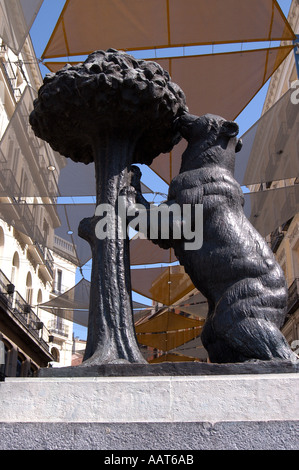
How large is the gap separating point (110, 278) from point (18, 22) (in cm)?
901

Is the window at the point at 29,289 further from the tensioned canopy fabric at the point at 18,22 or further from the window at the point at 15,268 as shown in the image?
the tensioned canopy fabric at the point at 18,22

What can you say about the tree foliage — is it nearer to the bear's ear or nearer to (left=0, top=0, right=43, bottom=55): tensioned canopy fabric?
the bear's ear

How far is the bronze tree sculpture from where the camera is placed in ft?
9.72

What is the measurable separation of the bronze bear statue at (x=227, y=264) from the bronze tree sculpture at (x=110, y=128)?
0.91 ft

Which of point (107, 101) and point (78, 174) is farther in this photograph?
point (78, 174)

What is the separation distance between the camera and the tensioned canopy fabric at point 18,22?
33.7 ft

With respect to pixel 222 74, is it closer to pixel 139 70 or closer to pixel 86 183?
pixel 86 183

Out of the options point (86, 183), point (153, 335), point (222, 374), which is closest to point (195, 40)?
point (86, 183)

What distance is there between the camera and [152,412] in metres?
2.31

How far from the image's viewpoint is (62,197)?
1338 centimetres

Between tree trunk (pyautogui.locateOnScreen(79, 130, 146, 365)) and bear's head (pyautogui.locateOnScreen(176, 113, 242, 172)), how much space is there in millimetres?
425

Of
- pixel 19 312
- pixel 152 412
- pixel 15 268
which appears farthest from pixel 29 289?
pixel 152 412

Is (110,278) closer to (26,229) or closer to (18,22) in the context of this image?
(18,22)

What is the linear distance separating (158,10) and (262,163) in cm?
441
